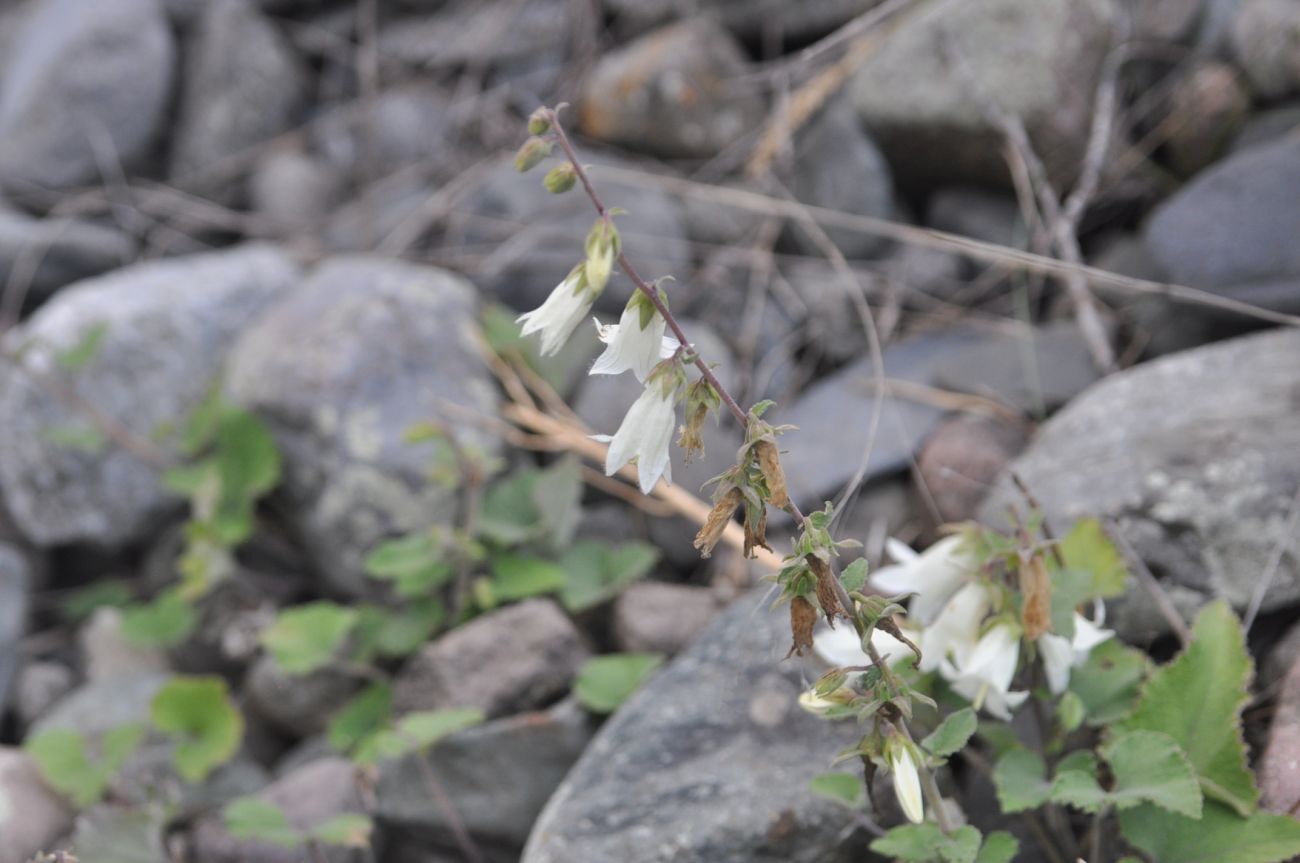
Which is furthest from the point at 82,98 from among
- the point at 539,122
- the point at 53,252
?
the point at 539,122

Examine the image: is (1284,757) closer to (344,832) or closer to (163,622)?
(344,832)

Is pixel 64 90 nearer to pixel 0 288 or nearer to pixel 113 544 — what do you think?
pixel 0 288

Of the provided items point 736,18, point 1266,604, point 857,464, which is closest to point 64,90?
point 736,18

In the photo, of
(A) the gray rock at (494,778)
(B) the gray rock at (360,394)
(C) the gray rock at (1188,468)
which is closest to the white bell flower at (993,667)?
(C) the gray rock at (1188,468)

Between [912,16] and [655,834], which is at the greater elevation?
[912,16]

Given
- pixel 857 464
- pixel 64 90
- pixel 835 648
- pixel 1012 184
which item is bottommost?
pixel 857 464

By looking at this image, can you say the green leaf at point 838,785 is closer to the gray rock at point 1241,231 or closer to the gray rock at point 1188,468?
the gray rock at point 1188,468
